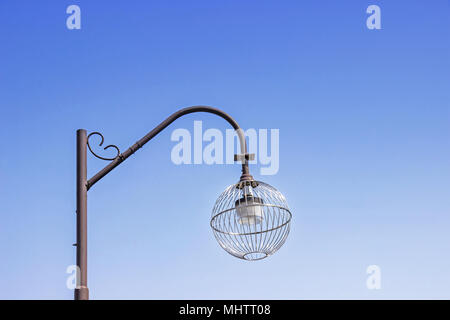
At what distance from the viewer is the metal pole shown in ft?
20.1

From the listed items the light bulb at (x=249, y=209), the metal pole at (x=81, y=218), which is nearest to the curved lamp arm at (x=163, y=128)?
the metal pole at (x=81, y=218)

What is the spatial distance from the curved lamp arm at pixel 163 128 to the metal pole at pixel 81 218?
95mm

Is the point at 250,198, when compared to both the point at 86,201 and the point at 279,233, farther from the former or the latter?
the point at 86,201

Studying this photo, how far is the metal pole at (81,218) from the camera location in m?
6.12

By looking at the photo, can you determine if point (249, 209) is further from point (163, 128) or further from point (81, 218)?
point (81, 218)

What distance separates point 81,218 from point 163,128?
125cm

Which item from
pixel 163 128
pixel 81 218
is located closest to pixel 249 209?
pixel 163 128

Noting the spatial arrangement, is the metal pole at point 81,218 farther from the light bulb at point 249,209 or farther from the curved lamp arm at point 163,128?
the light bulb at point 249,209

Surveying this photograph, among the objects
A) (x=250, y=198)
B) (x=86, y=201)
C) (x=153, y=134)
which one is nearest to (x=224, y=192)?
(x=250, y=198)

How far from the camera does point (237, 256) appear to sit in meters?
7.16
